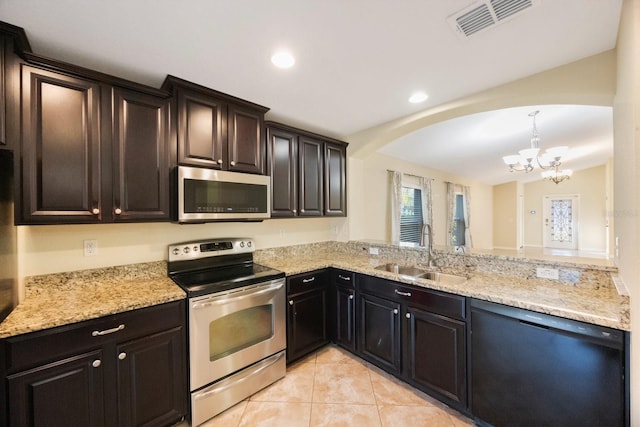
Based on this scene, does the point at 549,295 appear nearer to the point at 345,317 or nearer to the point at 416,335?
the point at 416,335

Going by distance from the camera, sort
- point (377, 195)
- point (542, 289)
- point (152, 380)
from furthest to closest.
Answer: point (377, 195) → point (542, 289) → point (152, 380)

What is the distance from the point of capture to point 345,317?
2508 mm

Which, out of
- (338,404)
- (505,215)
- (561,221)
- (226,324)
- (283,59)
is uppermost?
(283,59)

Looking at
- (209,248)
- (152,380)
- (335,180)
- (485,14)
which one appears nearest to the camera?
(485,14)

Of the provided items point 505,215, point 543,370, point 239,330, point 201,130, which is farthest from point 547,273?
point 505,215

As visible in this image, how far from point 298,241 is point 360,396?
1.70 m

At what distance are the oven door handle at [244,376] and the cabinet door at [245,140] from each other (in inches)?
63.4

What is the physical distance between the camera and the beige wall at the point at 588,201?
7.72m

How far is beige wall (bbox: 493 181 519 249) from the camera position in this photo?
27.2 ft

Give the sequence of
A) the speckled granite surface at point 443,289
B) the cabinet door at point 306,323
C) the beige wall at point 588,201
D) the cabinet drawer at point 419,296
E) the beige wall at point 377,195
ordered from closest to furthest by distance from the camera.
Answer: the speckled granite surface at point 443,289, the cabinet drawer at point 419,296, the cabinet door at point 306,323, the beige wall at point 377,195, the beige wall at point 588,201

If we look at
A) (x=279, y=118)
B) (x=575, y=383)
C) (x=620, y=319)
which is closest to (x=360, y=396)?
(x=575, y=383)

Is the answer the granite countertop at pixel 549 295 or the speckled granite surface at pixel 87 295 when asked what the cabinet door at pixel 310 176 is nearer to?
the granite countertop at pixel 549 295

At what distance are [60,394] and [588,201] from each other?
1191cm

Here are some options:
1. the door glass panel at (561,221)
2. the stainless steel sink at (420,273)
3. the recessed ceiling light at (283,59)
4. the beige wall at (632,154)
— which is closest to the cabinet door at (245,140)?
the recessed ceiling light at (283,59)
